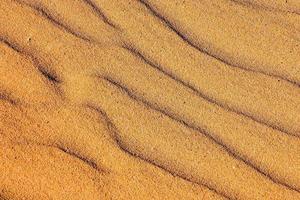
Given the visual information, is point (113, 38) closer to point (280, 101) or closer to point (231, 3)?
point (231, 3)

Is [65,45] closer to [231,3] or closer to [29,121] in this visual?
[29,121]

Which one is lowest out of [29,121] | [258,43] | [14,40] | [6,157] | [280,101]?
[6,157]

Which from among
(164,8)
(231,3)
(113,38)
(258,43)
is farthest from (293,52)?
(113,38)

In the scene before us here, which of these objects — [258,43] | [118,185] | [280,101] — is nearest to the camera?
[118,185]

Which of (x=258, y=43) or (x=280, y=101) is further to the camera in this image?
(x=258, y=43)

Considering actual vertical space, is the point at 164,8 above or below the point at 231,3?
below

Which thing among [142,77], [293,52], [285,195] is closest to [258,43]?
[293,52]

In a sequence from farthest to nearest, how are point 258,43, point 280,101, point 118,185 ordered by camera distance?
point 258,43 < point 280,101 < point 118,185
